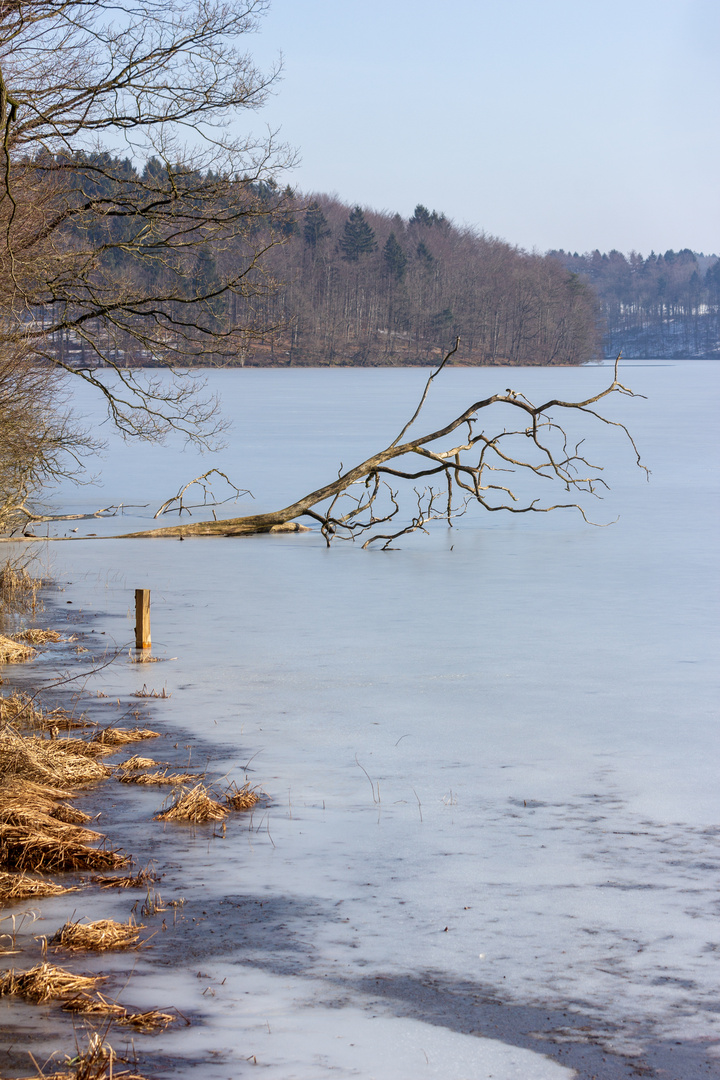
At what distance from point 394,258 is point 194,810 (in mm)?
130345

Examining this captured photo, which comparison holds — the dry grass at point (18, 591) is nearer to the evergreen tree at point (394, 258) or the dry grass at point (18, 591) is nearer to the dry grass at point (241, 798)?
the dry grass at point (241, 798)

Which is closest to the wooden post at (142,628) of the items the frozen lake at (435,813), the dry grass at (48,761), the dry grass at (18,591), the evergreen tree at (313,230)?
the frozen lake at (435,813)

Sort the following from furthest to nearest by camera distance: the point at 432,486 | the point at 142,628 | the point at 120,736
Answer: the point at 432,486 < the point at 142,628 < the point at 120,736

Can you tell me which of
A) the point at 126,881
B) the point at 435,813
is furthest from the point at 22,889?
the point at 435,813

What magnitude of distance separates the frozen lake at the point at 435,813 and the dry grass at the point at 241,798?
0.50 feet

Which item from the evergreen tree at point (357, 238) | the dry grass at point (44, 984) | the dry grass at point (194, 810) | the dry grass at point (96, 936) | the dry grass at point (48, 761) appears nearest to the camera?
the dry grass at point (44, 984)

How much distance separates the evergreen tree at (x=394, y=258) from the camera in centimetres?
13162

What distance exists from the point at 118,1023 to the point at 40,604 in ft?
27.9

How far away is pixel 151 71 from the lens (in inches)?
406

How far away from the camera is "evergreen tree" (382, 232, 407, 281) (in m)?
132

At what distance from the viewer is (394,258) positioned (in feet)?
433

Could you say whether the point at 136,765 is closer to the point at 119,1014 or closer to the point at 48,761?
the point at 48,761

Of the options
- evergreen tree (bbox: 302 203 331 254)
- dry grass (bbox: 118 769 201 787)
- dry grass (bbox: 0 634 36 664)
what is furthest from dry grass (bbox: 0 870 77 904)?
evergreen tree (bbox: 302 203 331 254)

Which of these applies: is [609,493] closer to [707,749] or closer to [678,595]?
[678,595]
